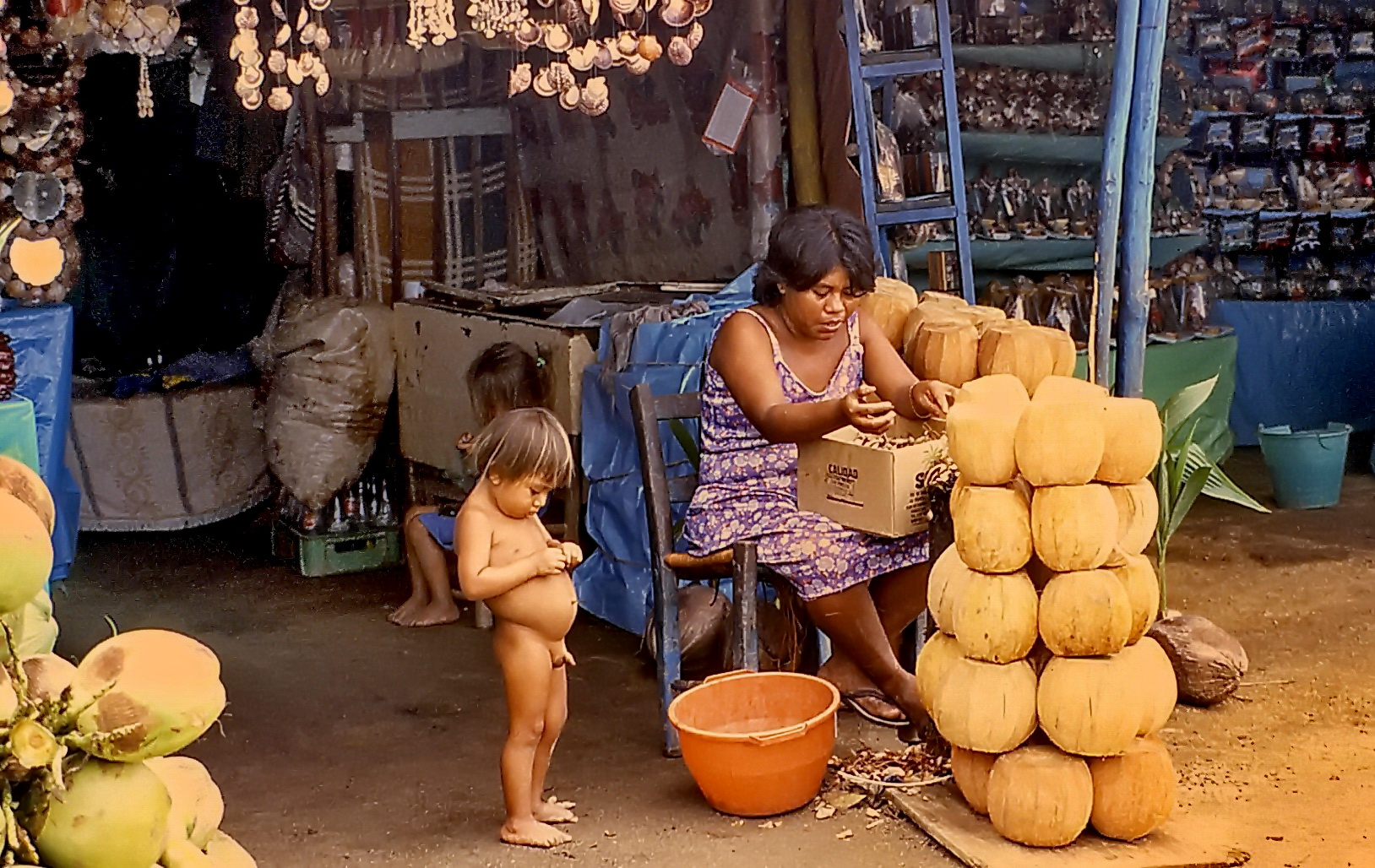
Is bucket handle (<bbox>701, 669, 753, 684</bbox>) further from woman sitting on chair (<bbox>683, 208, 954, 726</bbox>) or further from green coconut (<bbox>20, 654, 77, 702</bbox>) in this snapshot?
green coconut (<bbox>20, 654, 77, 702</bbox>)

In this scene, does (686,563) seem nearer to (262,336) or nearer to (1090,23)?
(262,336)

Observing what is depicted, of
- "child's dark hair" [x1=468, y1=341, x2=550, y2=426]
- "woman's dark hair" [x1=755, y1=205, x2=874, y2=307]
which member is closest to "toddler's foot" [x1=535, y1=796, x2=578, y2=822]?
"woman's dark hair" [x1=755, y1=205, x2=874, y2=307]

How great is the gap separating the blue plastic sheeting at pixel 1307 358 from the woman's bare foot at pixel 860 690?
4649 mm

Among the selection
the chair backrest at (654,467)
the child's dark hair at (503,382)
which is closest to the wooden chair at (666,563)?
the chair backrest at (654,467)

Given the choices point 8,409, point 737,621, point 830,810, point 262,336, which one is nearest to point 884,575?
point 737,621

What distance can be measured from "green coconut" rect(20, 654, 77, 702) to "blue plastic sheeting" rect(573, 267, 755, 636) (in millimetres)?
3308

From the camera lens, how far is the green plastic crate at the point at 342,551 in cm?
621

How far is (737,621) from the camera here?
13.1ft

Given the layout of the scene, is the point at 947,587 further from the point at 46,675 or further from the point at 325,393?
the point at 325,393

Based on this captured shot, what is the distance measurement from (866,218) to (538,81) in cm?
132

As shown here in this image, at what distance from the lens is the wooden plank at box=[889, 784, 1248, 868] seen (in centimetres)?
329

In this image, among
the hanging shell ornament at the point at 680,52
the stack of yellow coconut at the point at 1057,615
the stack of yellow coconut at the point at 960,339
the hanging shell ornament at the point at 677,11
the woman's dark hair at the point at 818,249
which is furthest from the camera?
the hanging shell ornament at the point at 680,52

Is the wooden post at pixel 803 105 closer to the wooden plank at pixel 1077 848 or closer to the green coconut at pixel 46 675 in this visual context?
the wooden plank at pixel 1077 848

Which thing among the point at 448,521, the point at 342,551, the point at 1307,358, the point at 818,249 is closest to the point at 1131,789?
the point at 818,249
